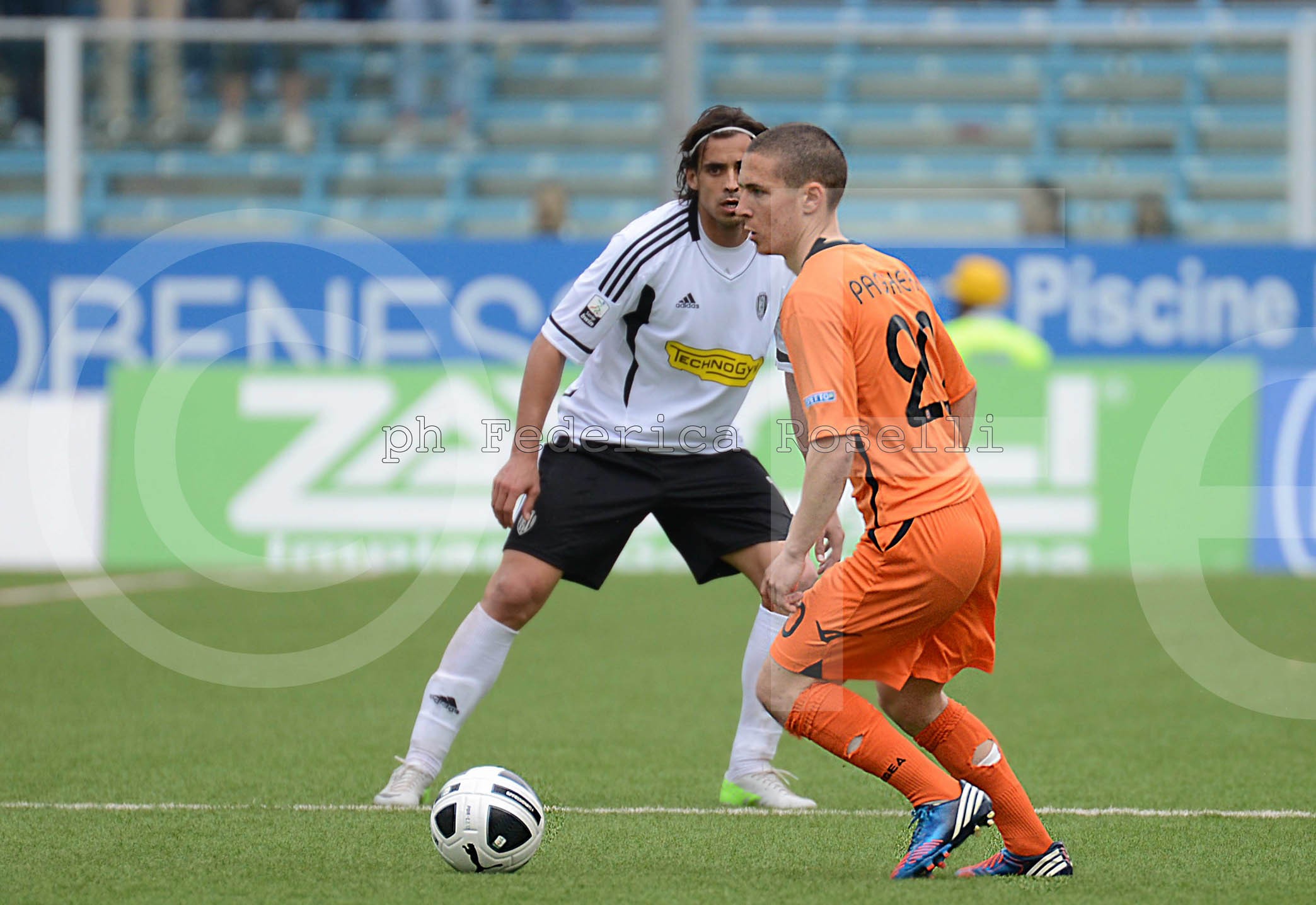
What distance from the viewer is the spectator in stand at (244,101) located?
13.4 m

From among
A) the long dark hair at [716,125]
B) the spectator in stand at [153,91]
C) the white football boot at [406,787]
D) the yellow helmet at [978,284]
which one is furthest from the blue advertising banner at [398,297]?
the white football boot at [406,787]

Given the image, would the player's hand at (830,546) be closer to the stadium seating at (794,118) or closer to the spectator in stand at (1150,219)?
the stadium seating at (794,118)

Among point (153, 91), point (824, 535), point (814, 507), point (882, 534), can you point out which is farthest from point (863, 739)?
point (153, 91)

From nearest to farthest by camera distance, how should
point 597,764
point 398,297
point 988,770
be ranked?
point 988,770, point 597,764, point 398,297

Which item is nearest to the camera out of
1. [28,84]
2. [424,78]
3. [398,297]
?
[398,297]

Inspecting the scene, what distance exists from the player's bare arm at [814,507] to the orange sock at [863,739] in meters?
0.37

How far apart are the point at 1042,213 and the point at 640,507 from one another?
8.69 m

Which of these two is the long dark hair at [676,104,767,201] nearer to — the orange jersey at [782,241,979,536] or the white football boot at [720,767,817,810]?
the orange jersey at [782,241,979,536]

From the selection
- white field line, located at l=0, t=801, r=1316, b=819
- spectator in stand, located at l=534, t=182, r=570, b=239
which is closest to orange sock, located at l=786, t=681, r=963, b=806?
white field line, located at l=0, t=801, r=1316, b=819

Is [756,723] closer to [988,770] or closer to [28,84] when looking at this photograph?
[988,770]

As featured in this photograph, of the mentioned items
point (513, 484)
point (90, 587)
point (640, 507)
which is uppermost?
point (513, 484)

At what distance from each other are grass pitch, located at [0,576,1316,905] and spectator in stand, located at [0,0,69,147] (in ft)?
16.2

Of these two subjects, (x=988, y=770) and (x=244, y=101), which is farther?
(x=244, y=101)

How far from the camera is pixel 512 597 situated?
5.29 m
